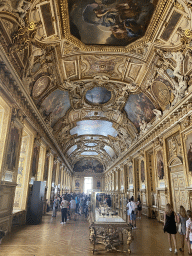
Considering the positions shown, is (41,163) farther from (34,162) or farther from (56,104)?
(56,104)

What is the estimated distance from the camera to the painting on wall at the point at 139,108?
544 inches

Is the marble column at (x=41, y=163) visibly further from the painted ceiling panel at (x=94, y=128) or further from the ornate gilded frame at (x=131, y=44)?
the ornate gilded frame at (x=131, y=44)

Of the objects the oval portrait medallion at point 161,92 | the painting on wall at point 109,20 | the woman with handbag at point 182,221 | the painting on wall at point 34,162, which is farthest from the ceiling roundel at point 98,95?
the woman with handbag at point 182,221

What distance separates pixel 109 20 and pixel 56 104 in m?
7.71

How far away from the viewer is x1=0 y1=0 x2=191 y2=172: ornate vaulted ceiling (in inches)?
300

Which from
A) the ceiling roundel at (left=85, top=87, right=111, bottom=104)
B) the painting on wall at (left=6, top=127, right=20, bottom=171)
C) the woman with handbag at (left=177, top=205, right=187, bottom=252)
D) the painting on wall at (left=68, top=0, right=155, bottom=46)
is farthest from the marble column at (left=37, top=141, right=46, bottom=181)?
the woman with handbag at (left=177, top=205, right=187, bottom=252)

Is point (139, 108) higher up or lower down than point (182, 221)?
higher up

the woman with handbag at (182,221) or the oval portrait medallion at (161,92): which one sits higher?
the oval portrait medallion at (161,92)

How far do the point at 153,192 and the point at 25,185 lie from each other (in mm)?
9283

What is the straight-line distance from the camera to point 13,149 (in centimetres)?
887

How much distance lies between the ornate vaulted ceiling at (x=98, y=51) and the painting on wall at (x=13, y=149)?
2303 millimetres

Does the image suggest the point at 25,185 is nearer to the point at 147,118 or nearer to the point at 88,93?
the point at 88,93

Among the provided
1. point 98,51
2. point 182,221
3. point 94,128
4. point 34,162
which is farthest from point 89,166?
point 182,221

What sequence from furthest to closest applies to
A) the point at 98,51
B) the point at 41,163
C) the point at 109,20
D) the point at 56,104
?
the point at 41,163, the point at 56,104, the point at 98,51, the point at 109,20
